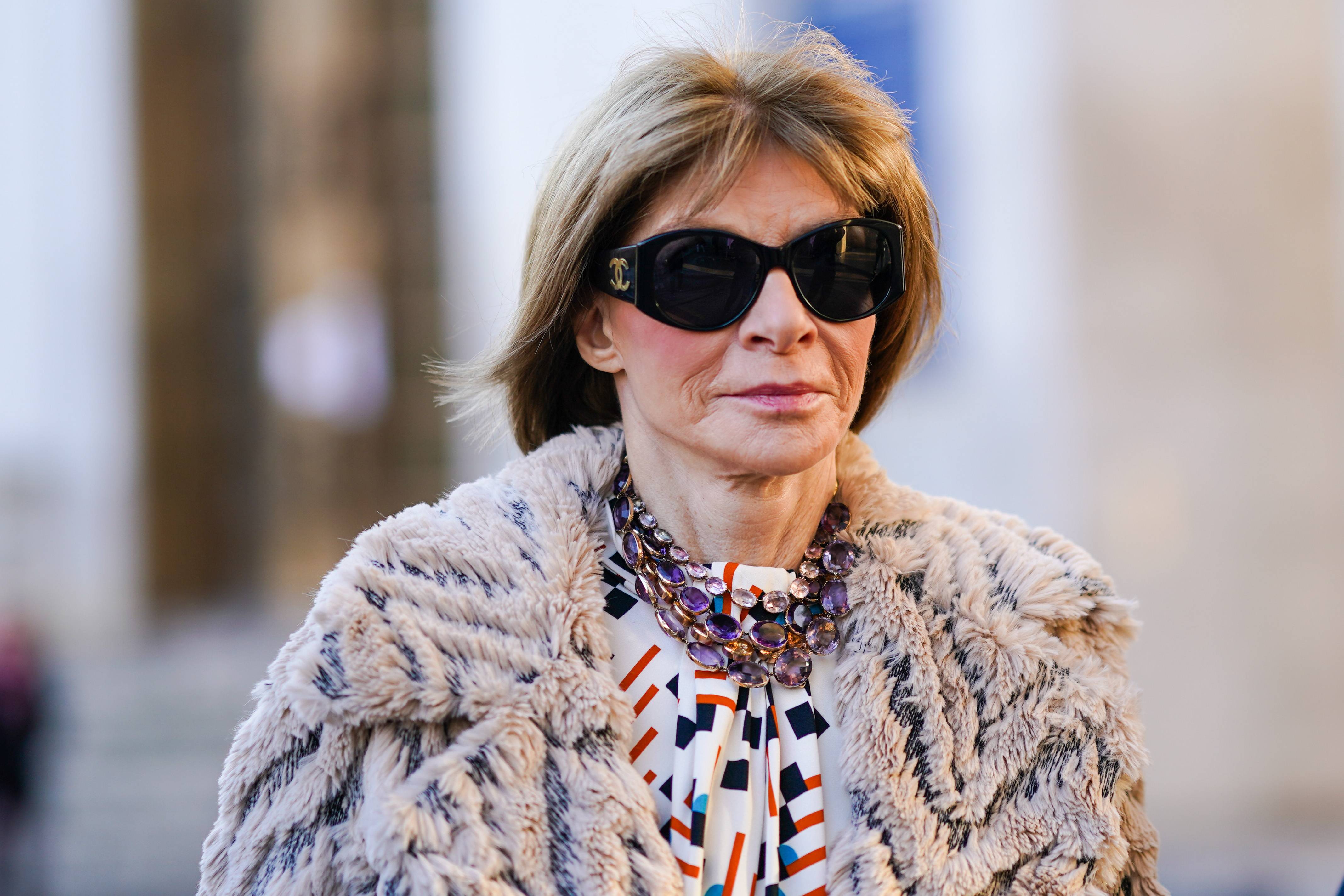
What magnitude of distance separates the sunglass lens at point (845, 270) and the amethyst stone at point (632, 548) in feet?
1.66

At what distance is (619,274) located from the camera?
2027 mm

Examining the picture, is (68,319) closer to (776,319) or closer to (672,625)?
(672,625)

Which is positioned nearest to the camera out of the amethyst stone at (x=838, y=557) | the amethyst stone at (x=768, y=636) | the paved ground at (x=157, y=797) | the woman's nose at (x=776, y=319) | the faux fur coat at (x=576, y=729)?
the faux fur coat at (x=576, y=729)

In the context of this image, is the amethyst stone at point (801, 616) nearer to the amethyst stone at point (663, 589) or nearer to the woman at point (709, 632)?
the woman at point (709, 632)

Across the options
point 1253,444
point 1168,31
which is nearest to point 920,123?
point 1168,31

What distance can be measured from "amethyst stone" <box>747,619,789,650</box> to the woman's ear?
1.73ft

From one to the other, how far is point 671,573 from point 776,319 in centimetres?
48

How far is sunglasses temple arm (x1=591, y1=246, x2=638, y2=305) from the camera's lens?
6.53 feet

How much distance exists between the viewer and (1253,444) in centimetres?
704

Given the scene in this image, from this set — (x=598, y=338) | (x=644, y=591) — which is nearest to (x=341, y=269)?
(x=598, y=338)

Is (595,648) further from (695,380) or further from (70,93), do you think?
(70,93)

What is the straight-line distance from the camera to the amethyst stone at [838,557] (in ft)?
7.01

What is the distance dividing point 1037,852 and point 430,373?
165 centimetres

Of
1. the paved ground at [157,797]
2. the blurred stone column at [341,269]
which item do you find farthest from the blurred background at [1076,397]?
the blurred stone column at [341,269]
